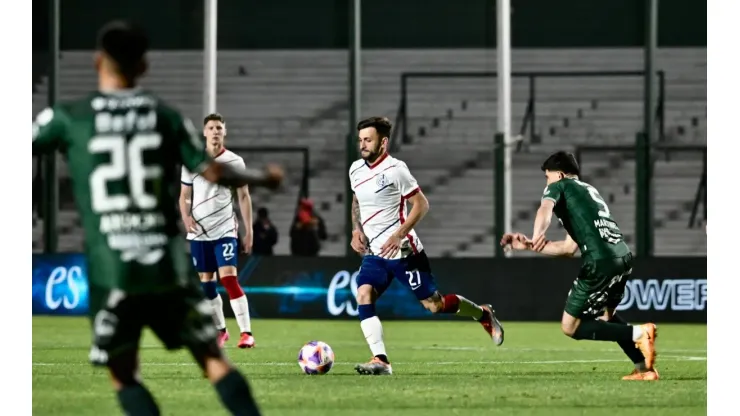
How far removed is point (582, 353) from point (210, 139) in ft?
12.1

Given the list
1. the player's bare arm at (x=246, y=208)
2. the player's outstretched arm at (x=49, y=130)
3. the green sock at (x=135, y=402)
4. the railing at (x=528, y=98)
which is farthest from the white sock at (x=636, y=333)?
the railing at (x=528, y=98)

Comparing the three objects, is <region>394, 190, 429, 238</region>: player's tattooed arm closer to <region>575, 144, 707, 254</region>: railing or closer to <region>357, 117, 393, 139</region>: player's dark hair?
<region>357, 117, 393, 139</region>: player's dark hair

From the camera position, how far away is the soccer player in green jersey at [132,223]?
5.74 m

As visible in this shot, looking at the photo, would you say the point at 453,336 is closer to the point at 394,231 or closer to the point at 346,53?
the point at 394,231

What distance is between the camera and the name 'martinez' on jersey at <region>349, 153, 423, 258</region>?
1016 centimetres

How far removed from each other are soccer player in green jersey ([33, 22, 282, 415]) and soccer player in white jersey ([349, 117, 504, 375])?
4.17 meters

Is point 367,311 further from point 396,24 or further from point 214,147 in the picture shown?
point 396,24

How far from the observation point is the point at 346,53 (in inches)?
1031

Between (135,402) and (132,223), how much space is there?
2.29 ft

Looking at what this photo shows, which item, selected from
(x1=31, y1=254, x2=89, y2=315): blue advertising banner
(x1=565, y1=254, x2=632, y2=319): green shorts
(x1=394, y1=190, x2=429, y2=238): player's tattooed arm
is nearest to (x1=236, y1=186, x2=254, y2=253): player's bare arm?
(x1=394, y1=190, x2=429, y2=238): player's tattooed arm

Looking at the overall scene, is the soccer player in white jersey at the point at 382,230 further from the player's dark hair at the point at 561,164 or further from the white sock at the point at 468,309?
the player's dark hair at the point at 561,164

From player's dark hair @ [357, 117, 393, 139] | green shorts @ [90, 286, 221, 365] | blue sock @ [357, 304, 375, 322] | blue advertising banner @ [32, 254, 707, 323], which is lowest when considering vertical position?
blue advertising banner @ [32, 254, 707, 323]

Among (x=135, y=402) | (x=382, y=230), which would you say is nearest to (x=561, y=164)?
(x=382, y=230)

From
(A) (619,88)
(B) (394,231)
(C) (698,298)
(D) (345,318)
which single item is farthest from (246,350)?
(A) (619,88)
